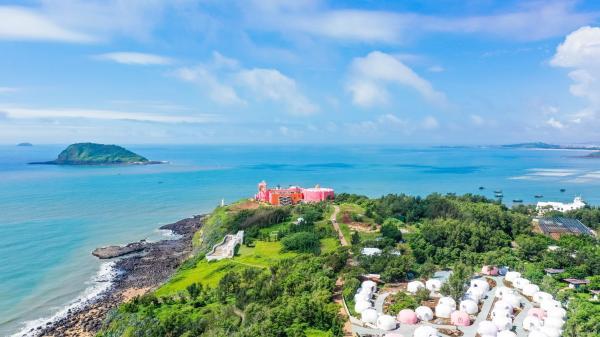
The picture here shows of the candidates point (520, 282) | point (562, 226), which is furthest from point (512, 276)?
point (562, 226)

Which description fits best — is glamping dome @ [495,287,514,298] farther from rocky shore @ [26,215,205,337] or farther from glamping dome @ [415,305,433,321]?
rocky shore @ [26,215,205,337]

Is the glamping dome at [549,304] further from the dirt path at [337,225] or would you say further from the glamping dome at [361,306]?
the dirt path at [337,225]

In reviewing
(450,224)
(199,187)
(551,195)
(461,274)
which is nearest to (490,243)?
(450,224)

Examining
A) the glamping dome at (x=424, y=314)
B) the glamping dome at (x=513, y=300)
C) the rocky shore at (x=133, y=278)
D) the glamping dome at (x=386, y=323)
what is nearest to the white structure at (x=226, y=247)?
the rocky shore at (x=133, y=278)

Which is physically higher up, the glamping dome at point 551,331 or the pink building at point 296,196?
the pink building at point 296,196

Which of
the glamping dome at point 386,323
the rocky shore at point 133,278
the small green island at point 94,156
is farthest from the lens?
the small green island at point 94,156

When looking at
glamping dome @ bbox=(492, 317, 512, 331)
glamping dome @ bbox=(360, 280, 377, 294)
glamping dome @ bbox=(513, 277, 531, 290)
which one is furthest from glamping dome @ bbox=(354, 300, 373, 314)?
glamping dome @ bbox=(513, 277, 531, 290)

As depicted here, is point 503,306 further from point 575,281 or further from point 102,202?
point 102,202

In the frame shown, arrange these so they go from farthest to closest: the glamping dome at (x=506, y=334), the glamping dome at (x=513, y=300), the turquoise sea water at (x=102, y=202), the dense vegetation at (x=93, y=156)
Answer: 1. the dense vegetation at (x=93, y=156)
2. the turquoise sea water at (x=102, y=202)
3. the glamping dome at (x=513, y=300)
4. the glamping dome at (x=506, y=334)
